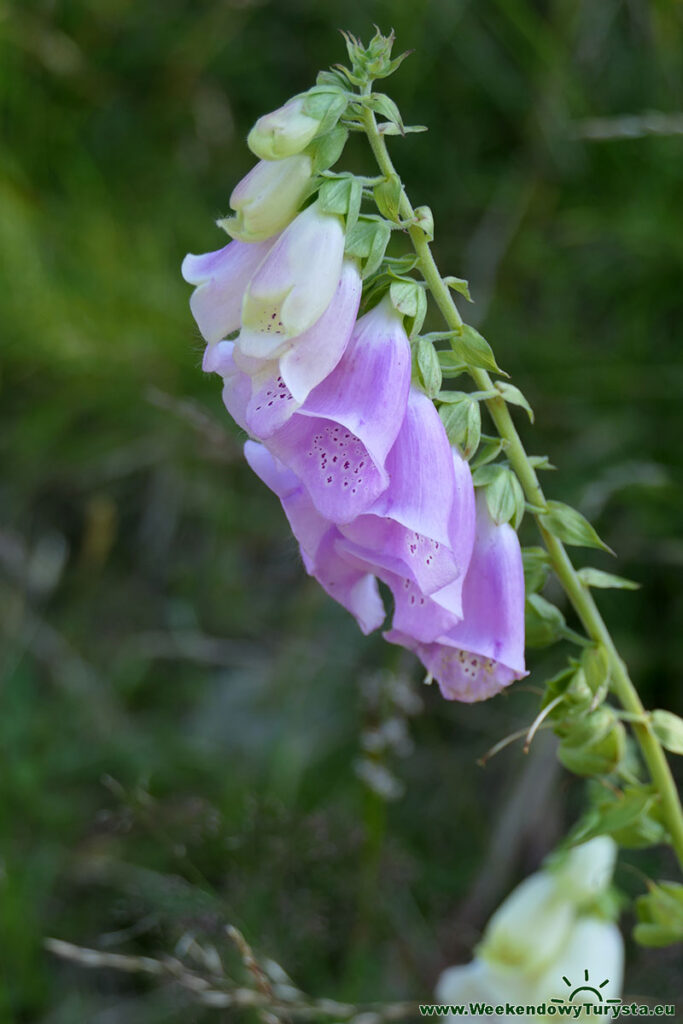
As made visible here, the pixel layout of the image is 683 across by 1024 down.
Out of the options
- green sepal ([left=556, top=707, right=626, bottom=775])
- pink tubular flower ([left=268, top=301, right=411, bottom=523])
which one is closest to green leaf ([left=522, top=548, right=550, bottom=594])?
green sepal ([left=556, top=707, right=626, bottom=775])

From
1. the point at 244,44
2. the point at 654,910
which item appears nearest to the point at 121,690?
the point at 654,910

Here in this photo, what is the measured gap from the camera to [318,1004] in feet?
3.54

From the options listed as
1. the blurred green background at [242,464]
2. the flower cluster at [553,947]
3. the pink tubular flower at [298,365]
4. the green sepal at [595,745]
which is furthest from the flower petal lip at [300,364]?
the blurred green background at [242,464]

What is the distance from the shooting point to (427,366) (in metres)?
0.75

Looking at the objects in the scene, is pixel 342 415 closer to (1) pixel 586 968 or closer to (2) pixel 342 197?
(2) pixel 342 197

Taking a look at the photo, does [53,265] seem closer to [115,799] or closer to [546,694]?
[115,799]

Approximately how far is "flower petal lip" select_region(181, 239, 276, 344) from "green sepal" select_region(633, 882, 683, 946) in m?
0.64

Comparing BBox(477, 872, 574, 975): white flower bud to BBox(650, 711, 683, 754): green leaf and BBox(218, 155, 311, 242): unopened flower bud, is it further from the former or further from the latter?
BBox(218, 155, 311, 242): unopened flower bud

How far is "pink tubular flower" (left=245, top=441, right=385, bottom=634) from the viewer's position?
80cm

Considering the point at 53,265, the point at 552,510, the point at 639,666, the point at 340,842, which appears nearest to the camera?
the point at 552,510

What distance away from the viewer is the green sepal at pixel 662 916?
3.03ft

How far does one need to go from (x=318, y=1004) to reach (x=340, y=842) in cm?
52

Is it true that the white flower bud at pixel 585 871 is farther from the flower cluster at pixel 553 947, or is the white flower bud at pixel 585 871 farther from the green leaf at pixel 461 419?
the green leaf at pixel 461 419

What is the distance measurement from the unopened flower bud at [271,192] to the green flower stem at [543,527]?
6 cm
